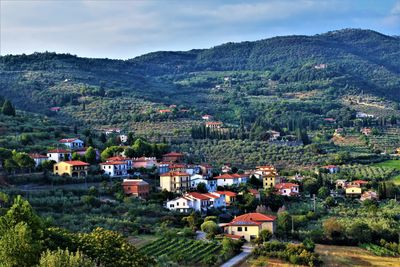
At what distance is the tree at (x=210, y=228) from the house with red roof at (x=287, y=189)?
18.2 meters

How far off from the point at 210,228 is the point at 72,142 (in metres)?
31.2

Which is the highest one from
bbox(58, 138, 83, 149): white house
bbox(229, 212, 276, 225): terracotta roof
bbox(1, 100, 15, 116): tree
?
bbox(1, 100, 15, 116): tree

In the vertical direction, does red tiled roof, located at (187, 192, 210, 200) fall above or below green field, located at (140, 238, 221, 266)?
above

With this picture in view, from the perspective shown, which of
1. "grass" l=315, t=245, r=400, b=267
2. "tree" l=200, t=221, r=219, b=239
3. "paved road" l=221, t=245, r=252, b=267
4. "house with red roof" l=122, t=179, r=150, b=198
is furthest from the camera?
"house with red roof" l=122, t=179, r=150, b=198

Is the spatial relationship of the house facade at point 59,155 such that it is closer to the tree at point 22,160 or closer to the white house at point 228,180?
the tree at point 22,160

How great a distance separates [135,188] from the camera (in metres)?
51.9

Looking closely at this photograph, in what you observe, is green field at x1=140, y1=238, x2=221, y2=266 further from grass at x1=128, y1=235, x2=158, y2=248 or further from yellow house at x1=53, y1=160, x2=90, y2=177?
yellow house at x1=53, y1=160, x2=90, y2=177

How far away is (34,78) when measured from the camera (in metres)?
136

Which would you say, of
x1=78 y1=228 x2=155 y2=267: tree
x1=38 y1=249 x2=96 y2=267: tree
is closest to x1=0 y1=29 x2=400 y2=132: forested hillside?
x1=78 y1=228 x2=155 y2=267: tree

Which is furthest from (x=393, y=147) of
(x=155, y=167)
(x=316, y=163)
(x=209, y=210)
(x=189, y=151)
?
(x=209, y=210)

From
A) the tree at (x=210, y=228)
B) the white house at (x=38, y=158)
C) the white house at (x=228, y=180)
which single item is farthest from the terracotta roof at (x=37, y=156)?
the tree at (x=210, y=228)

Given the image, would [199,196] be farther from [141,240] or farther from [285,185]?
[141,240]

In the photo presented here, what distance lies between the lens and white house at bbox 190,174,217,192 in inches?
2340

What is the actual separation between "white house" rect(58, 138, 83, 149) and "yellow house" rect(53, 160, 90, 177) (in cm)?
1212
